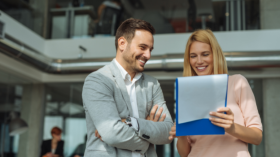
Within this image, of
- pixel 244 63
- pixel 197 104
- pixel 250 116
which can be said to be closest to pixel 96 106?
pixel 197 104

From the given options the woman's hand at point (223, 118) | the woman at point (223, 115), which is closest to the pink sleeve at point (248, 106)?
the woman at point (223, 115)

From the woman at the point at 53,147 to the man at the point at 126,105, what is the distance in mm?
4366

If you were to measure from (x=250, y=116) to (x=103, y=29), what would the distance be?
227 inches

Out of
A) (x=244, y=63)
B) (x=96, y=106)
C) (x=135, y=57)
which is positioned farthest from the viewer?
(x=244, y=63)

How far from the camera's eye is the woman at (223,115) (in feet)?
5.05

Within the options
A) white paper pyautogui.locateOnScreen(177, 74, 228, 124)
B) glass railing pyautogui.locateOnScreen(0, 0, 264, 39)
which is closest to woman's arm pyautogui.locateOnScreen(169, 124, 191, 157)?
white paper pyautogui.locateOnScreen(177, 74, 228, 124)

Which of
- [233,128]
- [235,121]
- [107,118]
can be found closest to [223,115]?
[233,128]

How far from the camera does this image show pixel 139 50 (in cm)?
181

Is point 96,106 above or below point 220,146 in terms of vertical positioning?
above

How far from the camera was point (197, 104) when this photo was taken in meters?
1.43

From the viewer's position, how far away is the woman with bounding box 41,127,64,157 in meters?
5.71

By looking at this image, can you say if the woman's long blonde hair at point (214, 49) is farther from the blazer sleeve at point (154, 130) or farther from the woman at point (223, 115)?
the blazer sleeve at point (154, 130)

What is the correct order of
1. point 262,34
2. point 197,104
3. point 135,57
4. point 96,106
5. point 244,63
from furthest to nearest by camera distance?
point 262,34 → point 244,63 → point 135,57 → point 96,106 → point 197,104

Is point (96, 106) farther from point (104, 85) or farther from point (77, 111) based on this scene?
point (77, 111)
